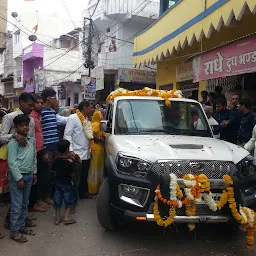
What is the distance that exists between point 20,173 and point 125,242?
1.49m

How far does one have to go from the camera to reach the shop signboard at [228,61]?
5.92 meters

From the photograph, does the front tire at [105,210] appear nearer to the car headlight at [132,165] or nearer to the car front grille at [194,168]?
the car headlight at [132,165]

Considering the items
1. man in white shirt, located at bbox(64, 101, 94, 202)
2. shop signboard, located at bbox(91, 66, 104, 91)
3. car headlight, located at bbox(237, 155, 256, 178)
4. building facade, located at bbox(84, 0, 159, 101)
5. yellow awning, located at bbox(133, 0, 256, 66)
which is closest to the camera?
car headlight, located at bbox(237, 155, 256, 178)

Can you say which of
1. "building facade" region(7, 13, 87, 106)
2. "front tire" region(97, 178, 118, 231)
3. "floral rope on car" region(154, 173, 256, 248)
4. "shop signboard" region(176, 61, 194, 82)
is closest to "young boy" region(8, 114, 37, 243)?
A: "front tire" region(97, 178, 118, 231)

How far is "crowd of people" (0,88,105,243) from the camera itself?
3869 mm

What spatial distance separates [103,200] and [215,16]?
15.5 feet

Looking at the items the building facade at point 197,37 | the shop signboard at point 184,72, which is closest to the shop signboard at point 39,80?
the building facade at point 197,37

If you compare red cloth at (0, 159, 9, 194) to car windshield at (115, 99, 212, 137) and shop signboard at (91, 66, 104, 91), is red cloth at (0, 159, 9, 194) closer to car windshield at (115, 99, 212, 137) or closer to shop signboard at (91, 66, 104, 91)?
car windshield at (115, 99, 212, 137)

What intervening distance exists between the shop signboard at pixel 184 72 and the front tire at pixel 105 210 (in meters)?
7.38

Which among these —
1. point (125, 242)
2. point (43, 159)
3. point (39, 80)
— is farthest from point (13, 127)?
point (39, 80)

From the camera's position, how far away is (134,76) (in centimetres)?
1984

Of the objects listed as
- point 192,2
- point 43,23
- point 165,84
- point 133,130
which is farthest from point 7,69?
point 133,130

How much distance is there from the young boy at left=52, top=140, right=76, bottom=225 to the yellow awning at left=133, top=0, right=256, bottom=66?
12.7 feet

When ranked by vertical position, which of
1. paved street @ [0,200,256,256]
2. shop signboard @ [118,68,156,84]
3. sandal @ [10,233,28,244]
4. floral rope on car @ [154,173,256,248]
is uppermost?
shop signboard @ [118,68,156,84]
